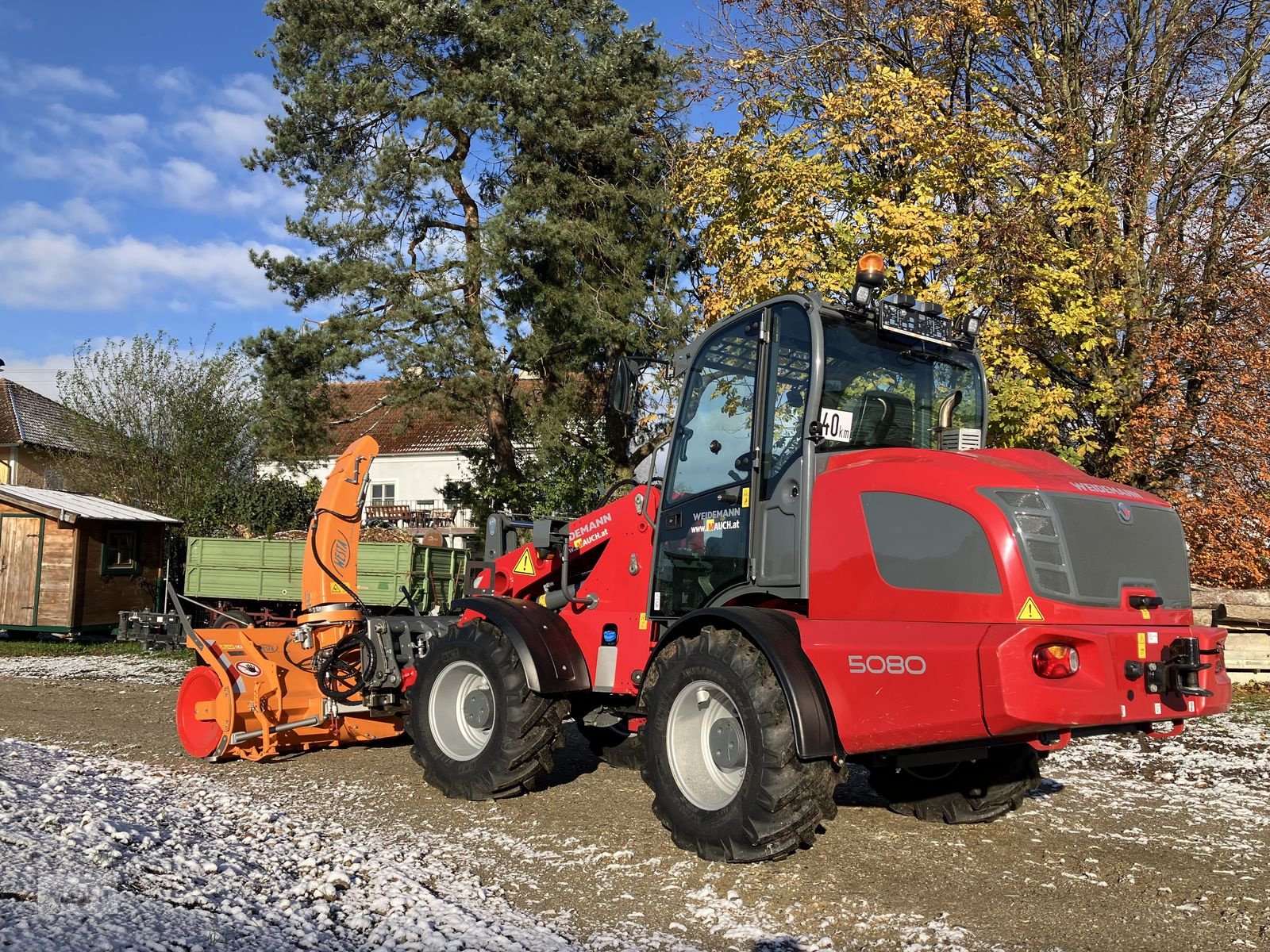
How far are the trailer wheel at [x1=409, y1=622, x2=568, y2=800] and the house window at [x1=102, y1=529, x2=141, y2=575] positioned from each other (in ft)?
49.3

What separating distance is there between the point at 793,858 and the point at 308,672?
3.92 metres

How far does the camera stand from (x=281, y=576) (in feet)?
58.8

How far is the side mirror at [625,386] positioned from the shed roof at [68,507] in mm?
16177

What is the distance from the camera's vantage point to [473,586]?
779 cm

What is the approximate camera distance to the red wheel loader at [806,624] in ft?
14.3

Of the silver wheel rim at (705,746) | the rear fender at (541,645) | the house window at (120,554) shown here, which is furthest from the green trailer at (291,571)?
the silver wheel rim at (705,746)

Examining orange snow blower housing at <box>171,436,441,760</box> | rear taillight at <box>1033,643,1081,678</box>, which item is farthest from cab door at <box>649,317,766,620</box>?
orange snow blower housing at <box>171,436,441,760</box>

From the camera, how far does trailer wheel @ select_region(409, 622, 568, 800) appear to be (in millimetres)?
6184

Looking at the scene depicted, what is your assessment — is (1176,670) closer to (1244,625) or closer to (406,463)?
(1244,625)

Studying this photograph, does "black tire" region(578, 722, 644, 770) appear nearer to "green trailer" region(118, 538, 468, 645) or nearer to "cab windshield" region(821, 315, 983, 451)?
"cab windshield" region(821, 315, 983, 451)

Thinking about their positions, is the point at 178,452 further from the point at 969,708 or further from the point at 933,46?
the point at 969,708

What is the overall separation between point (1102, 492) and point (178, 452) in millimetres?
24679

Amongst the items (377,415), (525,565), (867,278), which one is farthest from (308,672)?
(377,415)

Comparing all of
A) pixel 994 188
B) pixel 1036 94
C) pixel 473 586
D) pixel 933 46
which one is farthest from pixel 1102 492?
pixel 1036 94
